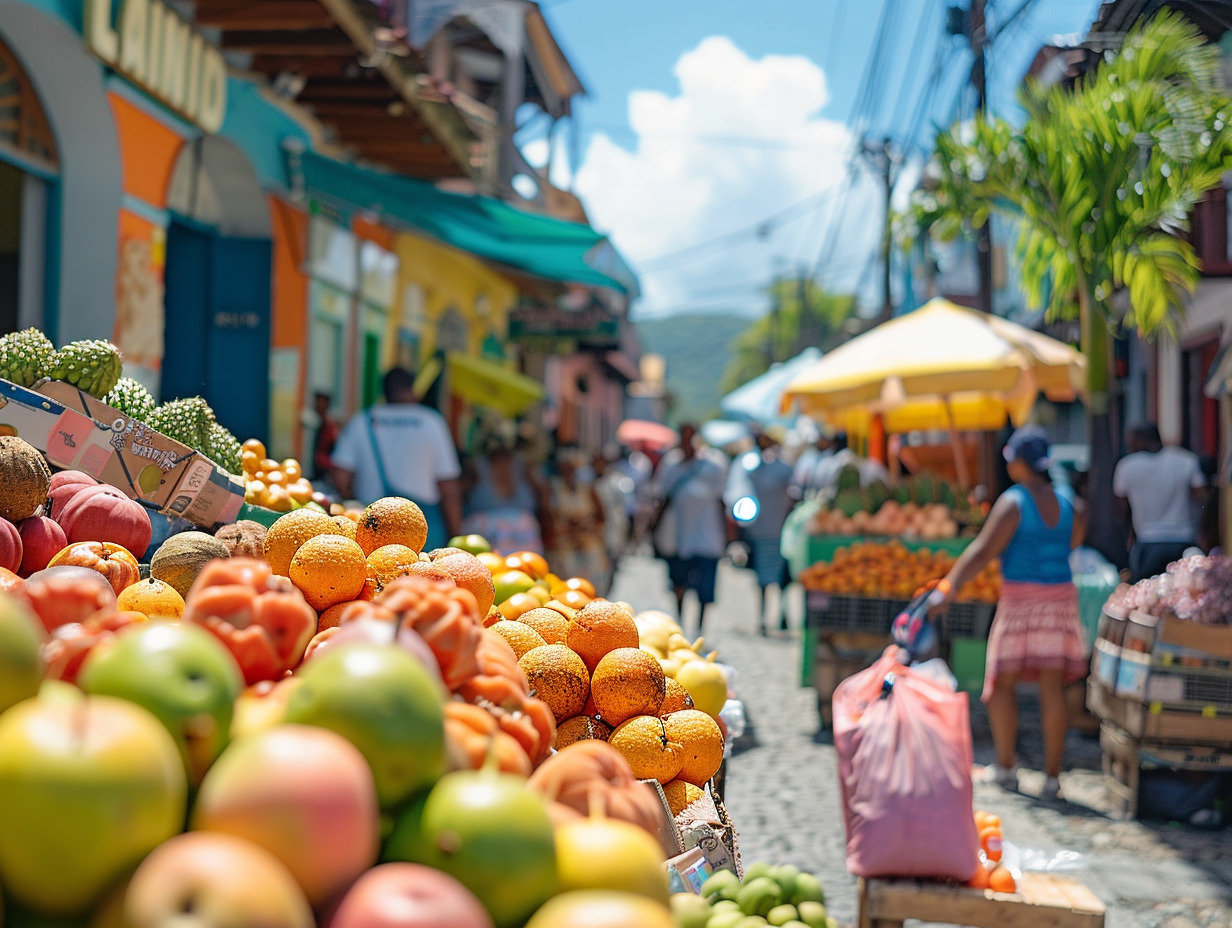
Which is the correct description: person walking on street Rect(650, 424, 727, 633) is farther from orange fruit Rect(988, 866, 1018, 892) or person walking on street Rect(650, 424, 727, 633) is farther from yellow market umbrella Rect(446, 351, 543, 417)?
orange fruit Rect(988, 866, 1018, 892)

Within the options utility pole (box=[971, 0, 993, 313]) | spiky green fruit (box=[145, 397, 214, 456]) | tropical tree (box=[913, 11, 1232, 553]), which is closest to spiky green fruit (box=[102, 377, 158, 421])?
spiky green fruit (box=[145, 397, 214, 456])

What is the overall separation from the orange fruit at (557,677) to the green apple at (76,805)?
4.59 feet

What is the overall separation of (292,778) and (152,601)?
135 centimetres

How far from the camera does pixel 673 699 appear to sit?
2.85 metres

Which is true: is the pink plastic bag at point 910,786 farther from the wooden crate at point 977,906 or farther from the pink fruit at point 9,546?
the pink fruit at point 9,546

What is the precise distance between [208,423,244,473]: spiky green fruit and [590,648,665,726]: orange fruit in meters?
1.79

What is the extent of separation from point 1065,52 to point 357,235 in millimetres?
7368

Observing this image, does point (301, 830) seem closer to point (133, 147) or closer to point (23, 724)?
point (23, 724)

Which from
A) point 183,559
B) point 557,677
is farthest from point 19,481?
point 557,677

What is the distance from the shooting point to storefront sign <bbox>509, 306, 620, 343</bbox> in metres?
18.2

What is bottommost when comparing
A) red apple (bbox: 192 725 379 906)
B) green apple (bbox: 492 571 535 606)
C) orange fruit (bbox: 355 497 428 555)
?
red apple (bbox: 192 725 379 906)

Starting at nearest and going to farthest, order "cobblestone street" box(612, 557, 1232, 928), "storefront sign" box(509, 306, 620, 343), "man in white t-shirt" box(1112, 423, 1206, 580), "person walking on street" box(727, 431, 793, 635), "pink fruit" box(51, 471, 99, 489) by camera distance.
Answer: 1. "pink fruit" box(51, 471, 99, 489)
2. "cobblestone street" box(612, 557, 1232, 928)
3. "man in white t-shirt" box(1112, 423, 1206, 580)
4. "person walking on street" box(727, 431, 793, 635)
5. "storefront sign" box(509, 306, 620, 343)

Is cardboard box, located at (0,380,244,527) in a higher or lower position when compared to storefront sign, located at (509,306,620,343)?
lower

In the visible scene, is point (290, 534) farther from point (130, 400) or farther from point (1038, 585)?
point (1038, 585)
